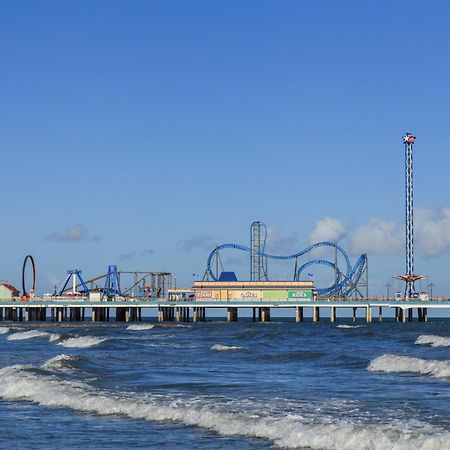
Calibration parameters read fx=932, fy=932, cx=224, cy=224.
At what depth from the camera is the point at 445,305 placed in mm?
119875

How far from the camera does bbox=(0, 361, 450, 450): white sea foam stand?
60.6ft

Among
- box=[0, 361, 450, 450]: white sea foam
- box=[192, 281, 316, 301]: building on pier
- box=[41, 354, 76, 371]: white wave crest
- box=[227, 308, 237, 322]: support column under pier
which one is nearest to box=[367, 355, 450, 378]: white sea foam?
box=[41, 354, 76, 371]: white wave crest

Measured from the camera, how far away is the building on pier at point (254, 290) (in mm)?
133875

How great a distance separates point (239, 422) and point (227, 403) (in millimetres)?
3298

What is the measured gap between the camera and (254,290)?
135m

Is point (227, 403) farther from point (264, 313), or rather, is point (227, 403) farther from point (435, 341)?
point (264, 313)

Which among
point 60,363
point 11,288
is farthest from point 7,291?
point 60,363

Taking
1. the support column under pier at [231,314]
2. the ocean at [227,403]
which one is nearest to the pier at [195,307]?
the support column under pier at [231,314]

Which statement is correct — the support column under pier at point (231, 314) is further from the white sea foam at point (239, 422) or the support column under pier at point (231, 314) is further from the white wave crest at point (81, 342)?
the white sea foam at point (239, 422)

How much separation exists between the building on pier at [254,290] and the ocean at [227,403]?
8804 centimetres

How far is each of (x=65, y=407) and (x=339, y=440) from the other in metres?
9.34

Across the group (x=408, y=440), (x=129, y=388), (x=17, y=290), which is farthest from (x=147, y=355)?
(x=17, y=290)

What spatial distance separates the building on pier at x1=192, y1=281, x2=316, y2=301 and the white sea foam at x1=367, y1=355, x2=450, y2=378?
94814mm

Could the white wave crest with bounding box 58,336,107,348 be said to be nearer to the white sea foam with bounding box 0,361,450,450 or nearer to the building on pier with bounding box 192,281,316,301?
the white sea foam with bounding box 0,361,450,450
